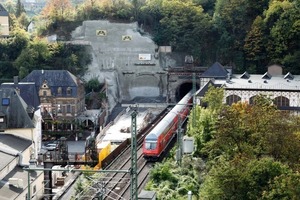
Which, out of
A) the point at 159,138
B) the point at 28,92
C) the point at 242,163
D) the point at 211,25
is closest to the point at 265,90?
the point at 159,138

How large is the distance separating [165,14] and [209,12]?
226 inches

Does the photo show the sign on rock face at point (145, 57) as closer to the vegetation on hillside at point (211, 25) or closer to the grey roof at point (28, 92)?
the vegetation on hillside at point (211, 25)

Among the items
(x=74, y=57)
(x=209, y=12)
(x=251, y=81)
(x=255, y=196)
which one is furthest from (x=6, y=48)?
(x=255, y=196)

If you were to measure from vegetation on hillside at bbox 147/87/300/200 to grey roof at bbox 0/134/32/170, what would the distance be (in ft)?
23.2

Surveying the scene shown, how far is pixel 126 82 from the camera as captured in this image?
63812 mm

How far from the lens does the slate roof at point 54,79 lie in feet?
179

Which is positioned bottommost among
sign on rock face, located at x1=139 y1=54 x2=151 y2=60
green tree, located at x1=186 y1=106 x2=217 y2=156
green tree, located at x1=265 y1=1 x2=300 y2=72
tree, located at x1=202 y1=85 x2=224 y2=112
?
green tree, located at x1=186 y1=106 x2=217 y2=156

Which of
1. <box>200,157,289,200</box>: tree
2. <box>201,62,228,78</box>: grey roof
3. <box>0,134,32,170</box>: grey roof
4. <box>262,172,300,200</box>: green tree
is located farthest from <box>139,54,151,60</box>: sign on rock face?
<box>262,172,300,200</box>: green tree

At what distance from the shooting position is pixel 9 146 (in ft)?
105

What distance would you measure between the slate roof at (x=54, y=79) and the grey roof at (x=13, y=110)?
1432 cm

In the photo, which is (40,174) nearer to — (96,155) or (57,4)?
(96,155)

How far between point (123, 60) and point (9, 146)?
3313 cm

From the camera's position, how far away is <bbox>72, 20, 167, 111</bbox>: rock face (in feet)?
208

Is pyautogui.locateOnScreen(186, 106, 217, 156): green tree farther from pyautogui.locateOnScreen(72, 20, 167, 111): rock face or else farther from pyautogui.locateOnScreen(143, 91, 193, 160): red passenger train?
pyautogui.locateOnScreen(72, 20, 167, 111): rock face
